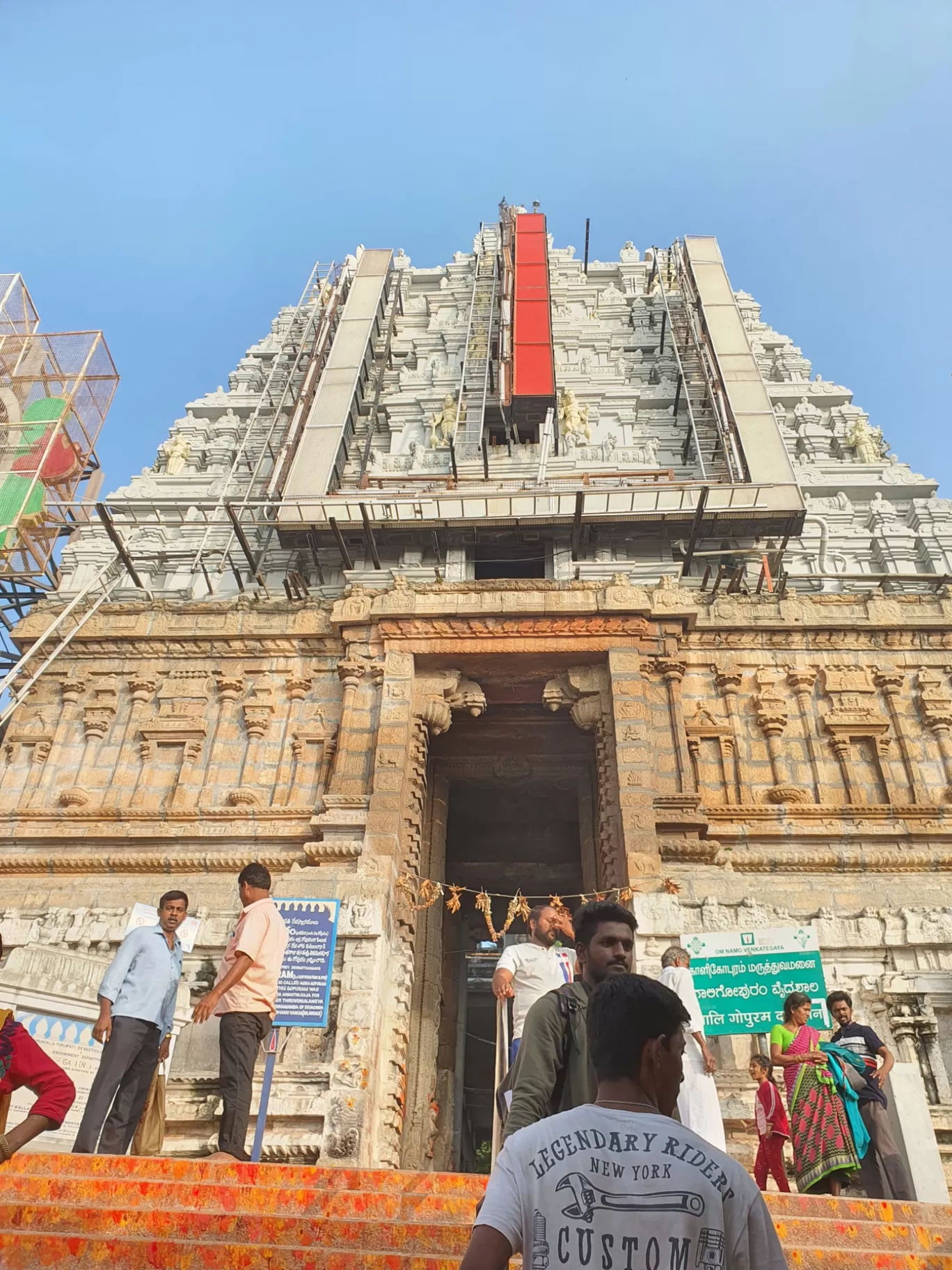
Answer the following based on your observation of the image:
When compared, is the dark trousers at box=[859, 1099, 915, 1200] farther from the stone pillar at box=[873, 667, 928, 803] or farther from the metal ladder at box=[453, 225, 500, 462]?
the metal ladder at box=[453, 225, 500, 462]

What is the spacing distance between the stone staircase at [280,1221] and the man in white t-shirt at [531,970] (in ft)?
3.58

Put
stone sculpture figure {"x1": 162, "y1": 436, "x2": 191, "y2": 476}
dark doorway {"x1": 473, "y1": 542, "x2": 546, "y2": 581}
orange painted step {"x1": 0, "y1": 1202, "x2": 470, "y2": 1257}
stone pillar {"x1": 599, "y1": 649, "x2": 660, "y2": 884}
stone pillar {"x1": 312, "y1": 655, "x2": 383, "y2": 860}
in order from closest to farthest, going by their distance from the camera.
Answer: orange painted step {"x1": 0, "y1": 1202, "x2": 470, "y2": 1257}, stone pillar {"x1": 599, "y1": 649, "x2": 660, "y2": 884}, stone pillar {"x1": 312, "y1": 655, "x2": 383, "y2": 860}, dark doorway {"x1": 473, "y1": 542, "x2": 546, "y2": 581}, stone sculpture figure {"x1": 162, "y1": 436, "x2": 191, "y2": 476}

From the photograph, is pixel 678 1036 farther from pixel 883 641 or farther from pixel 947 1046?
pixel 883 641

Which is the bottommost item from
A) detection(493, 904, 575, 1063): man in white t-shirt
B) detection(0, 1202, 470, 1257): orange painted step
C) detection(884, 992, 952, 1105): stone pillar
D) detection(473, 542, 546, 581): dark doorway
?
detection(0, 1202, 470, 1257): orange painted step

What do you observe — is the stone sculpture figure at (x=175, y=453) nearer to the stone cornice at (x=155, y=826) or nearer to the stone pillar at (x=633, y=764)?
the stone cornice at (x=155, y=826)

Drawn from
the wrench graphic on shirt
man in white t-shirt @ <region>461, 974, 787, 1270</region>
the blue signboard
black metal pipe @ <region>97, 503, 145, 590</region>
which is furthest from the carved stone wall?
the wrench graphic on shirt

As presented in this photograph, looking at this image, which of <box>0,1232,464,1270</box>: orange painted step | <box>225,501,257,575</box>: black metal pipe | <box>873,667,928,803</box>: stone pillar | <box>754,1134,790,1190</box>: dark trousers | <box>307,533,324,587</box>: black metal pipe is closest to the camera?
<box>0,1232,464,1270</box>: orange painted step

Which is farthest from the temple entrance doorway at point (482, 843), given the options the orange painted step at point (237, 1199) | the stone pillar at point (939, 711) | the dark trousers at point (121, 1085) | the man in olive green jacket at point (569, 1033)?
the man in olive green jacket at point (569, 1033)

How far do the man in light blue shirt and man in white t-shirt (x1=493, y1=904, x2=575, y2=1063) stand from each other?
2510mm

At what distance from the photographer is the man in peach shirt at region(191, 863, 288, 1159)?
6484 millimetres

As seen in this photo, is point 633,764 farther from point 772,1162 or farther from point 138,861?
point 138,861

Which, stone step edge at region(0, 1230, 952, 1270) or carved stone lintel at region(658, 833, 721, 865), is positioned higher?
carved stone lintel at region(658, 833, 721, 865)

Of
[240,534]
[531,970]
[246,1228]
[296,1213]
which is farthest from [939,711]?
[240,534]

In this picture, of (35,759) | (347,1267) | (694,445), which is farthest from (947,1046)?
(694,445)
